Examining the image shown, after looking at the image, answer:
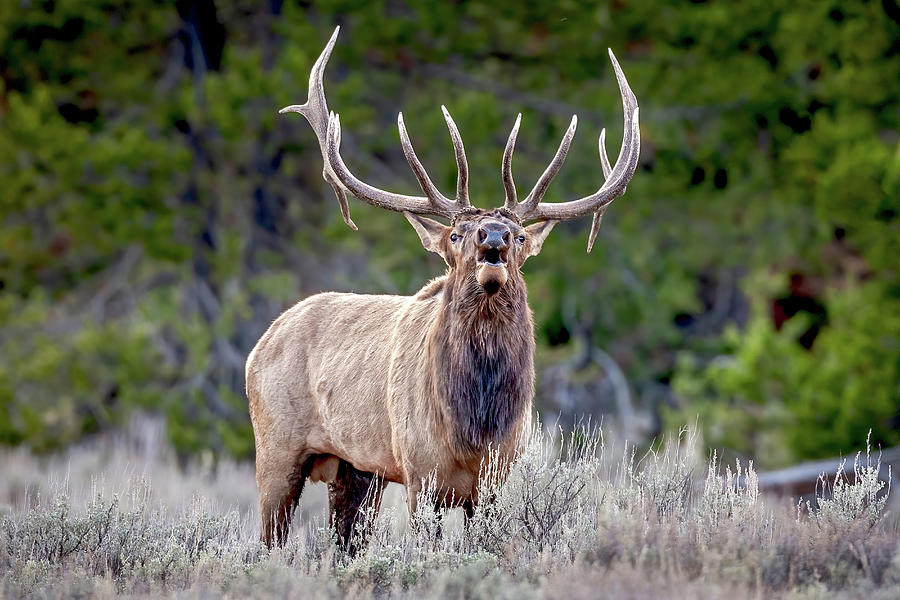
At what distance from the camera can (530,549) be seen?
5785 mm

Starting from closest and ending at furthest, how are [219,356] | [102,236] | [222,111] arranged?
[222,111], [102,236], [219,356]

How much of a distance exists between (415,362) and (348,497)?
1193 millimetres

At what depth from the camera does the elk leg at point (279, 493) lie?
709 cm

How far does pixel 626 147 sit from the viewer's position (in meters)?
6.94

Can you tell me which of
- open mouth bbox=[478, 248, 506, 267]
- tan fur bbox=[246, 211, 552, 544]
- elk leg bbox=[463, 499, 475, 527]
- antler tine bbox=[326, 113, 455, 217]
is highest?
antler tine bbox=[326, 113, 455, 217]

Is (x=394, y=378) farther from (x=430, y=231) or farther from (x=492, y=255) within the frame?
(x=492, y=255)

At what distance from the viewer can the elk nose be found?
596cm

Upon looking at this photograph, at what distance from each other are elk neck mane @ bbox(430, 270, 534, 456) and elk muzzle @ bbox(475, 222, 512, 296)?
18cm

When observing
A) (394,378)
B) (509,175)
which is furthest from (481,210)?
(394,378)

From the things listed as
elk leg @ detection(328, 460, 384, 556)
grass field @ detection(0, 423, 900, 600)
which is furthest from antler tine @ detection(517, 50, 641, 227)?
elk leg @ detection(328, 460, 384, 556)

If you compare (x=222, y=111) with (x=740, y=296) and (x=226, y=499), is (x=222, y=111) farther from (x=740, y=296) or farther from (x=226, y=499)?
(x=740, y=296)

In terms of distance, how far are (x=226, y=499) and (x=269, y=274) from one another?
3.75 m

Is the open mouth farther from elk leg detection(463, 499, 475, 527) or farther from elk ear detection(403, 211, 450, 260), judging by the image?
elk leg detection(463, 499, 475, 527)

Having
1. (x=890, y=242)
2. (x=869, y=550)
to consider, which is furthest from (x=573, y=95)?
(x=869, y=550)
